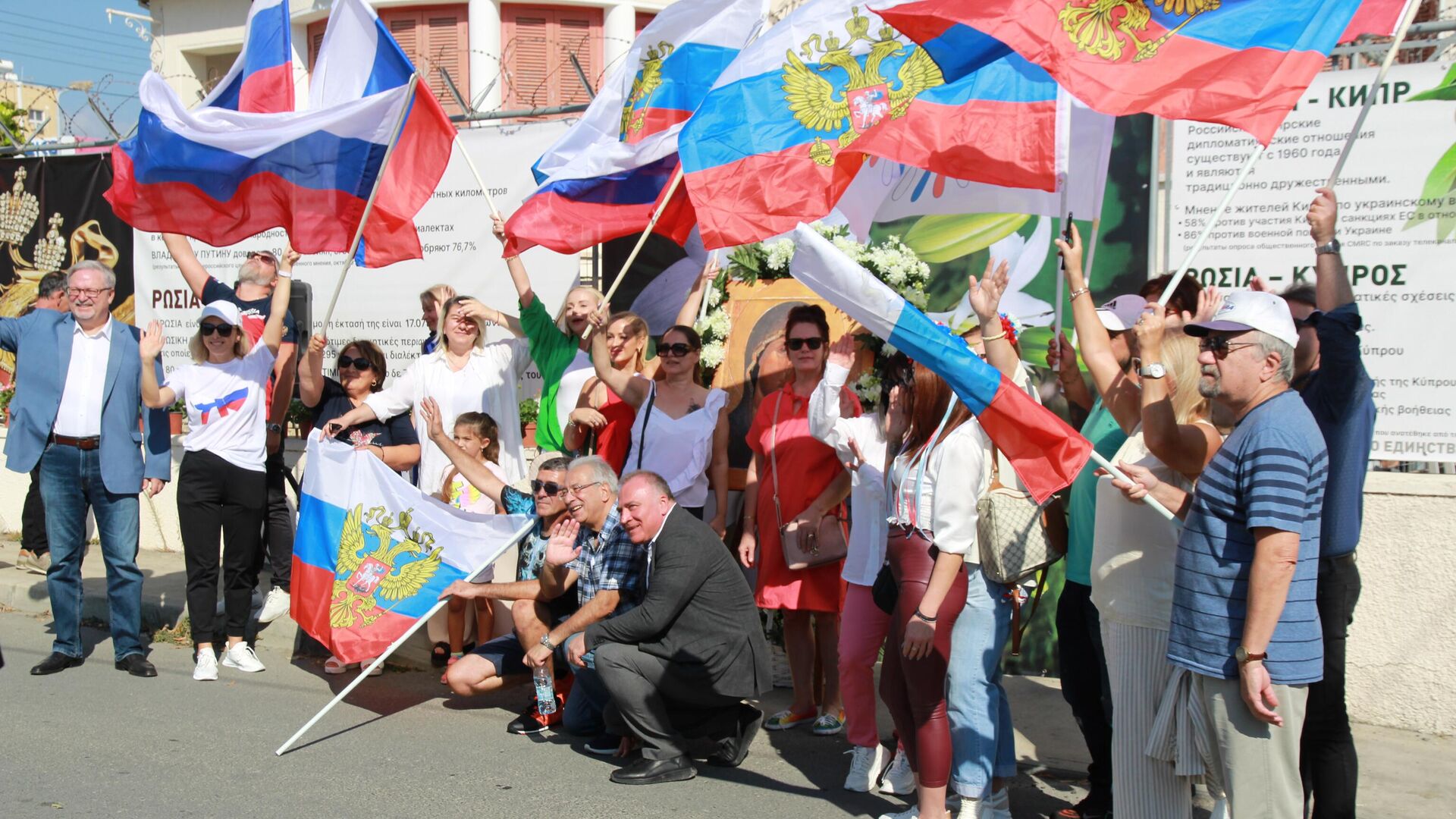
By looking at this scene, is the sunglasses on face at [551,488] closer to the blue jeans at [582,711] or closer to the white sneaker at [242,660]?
the blue jeans at [582,711]

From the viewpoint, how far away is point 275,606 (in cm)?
773

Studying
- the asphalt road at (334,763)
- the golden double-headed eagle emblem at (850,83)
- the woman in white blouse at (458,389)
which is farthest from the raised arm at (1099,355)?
the woman in white blouse at (458,389)

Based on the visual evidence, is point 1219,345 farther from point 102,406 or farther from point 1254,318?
point 102,406

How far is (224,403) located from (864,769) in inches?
157

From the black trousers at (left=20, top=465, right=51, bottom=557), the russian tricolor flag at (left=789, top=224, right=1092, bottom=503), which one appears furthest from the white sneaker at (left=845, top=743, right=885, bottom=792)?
the black trousers at (left=20, top=465, right=51, bottom=557)

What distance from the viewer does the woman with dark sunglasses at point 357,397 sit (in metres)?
7.31

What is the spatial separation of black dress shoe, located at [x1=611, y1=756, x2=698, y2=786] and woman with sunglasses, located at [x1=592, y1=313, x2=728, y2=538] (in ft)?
4.63

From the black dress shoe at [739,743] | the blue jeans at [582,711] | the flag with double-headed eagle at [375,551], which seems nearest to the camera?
the black dress shoe at [739,743]

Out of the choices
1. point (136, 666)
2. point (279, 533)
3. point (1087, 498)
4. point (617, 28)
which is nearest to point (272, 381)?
point (279, 533)

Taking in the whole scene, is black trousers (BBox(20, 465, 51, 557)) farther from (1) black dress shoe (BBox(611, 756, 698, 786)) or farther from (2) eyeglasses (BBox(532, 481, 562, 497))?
(1) black dress shoe (BBox(611, 756, 698, 786))

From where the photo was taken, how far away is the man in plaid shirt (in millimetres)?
5629

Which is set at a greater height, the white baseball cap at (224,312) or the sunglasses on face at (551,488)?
the white baseball cap at (224,312)

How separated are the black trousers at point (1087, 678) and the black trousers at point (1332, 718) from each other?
0.81 meters

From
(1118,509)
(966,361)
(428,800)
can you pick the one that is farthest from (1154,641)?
(428,800)
